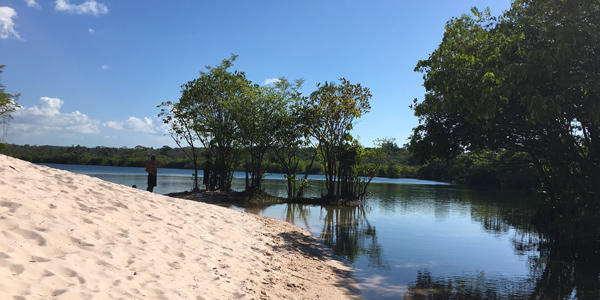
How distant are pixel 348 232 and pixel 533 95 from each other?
25.2 feet

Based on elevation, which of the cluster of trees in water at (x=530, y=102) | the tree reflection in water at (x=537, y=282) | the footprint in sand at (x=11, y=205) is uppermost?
the cluster of trees in water at (x=530, y=102)

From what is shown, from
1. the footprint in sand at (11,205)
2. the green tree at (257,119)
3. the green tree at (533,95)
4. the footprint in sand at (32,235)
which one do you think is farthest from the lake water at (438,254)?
the footprint in sand at (11,205)

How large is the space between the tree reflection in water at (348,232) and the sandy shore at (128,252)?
1.17 meters

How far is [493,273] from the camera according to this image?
9.13 meters

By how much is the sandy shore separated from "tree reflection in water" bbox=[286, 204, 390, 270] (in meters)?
1.17

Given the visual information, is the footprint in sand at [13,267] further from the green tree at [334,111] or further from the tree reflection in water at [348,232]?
the green tree at [334,111]

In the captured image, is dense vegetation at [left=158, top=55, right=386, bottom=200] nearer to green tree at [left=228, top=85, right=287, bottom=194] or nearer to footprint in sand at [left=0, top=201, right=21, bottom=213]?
green tree at [left=228, top=85, right=287, bottom=194]

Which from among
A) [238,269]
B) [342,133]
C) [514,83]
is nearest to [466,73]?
[514,83]

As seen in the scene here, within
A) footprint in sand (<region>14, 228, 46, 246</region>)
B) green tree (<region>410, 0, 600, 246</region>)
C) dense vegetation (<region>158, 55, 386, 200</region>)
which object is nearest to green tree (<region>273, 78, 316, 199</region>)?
dense vegetation (<region>158, 55, 386, 200</region>)

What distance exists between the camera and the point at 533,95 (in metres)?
8.69

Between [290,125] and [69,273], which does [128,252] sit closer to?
[69,273]

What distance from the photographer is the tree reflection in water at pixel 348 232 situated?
1038 centimetres

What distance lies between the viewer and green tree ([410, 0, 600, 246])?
8.50 meters

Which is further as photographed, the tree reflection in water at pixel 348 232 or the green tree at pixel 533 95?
the tree reflection in water at pixel 348 232
